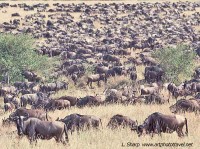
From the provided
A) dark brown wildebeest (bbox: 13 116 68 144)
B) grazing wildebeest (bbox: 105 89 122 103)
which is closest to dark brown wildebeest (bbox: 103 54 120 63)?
grazing wildebeest (bbox: 105 89 122 103)

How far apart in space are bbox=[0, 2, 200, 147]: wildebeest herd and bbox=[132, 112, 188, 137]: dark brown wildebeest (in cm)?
4

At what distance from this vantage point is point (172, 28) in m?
77.1

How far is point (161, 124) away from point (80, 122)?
4.25m

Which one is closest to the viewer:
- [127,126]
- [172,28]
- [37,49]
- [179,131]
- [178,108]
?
[179,131]

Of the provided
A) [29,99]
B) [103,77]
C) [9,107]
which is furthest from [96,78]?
[9,107]

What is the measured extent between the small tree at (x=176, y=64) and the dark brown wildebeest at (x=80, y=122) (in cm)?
2173

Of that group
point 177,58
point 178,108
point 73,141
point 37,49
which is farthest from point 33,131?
point 37,49

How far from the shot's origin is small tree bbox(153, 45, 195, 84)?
4106 centimetres

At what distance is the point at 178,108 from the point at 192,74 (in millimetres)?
22061

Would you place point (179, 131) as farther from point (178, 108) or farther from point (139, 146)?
point (178, 108)

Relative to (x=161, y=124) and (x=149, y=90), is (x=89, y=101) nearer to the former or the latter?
(x=149, y=90)

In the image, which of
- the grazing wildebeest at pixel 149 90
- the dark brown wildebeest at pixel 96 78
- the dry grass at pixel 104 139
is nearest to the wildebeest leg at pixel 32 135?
the dry grass at pixel 104 139

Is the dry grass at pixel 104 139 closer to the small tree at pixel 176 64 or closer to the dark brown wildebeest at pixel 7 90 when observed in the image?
the dark brown wildebeest at pixel 7 90

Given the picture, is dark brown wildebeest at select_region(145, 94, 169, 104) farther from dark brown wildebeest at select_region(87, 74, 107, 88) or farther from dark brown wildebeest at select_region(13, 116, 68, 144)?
dark brown wildebeest at select_region(87, 74, 107, 88)
